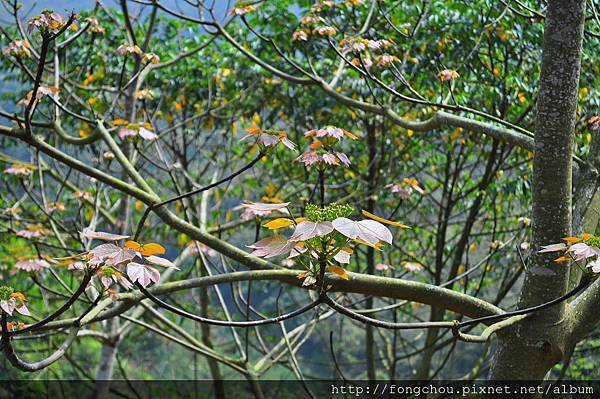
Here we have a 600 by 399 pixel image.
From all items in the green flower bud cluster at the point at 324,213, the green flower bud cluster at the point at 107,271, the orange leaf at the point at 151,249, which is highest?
the green flower bud cluster at the point at 324,213

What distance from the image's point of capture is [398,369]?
796 centimetres

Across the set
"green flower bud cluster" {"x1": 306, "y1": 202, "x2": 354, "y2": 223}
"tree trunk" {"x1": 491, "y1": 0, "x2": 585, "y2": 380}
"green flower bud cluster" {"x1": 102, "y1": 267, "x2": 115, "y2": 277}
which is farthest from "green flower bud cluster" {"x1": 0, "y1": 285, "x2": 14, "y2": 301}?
"tree trunk" {"x1": 491, "y1": 0, "x2": 585, "y2": 380}

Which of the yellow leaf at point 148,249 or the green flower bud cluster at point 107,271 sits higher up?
the yellow leaf at point 148,249

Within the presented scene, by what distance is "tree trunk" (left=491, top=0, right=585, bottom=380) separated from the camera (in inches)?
57.7

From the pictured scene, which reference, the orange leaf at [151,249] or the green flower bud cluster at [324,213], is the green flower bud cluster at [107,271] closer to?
the orange leaf at [151,249]

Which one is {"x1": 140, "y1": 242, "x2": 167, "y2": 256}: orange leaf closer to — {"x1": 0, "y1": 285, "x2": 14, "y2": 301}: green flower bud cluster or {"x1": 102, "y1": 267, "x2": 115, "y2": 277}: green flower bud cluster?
{"x1": 102, "y1": 267, "x2": 115, "y2": 277}: green flower bud cluster

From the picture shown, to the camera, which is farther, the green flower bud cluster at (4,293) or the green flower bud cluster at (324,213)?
the green flower bud cluster at (4,293)

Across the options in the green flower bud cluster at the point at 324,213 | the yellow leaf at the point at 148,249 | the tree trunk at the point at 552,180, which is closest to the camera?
the green flower bud cluster at the point at 324,213

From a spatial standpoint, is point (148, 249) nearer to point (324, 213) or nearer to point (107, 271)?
point (107, 271)

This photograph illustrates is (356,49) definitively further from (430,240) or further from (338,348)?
(338,348)

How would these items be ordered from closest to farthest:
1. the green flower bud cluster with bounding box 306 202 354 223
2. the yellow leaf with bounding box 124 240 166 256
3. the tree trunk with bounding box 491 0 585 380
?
the green flower bud cluster with bounding box 306 202 354 223 < the yellow leaf with bounding box 124 240 166 256 < the tree trunk with bounding box 491 0 585 380

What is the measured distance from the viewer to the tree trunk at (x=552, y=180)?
4.81ft

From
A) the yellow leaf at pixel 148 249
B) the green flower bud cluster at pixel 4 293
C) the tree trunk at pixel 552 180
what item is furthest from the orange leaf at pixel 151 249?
the tree trunk at pixel 552 180

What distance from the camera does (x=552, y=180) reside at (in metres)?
1.46
